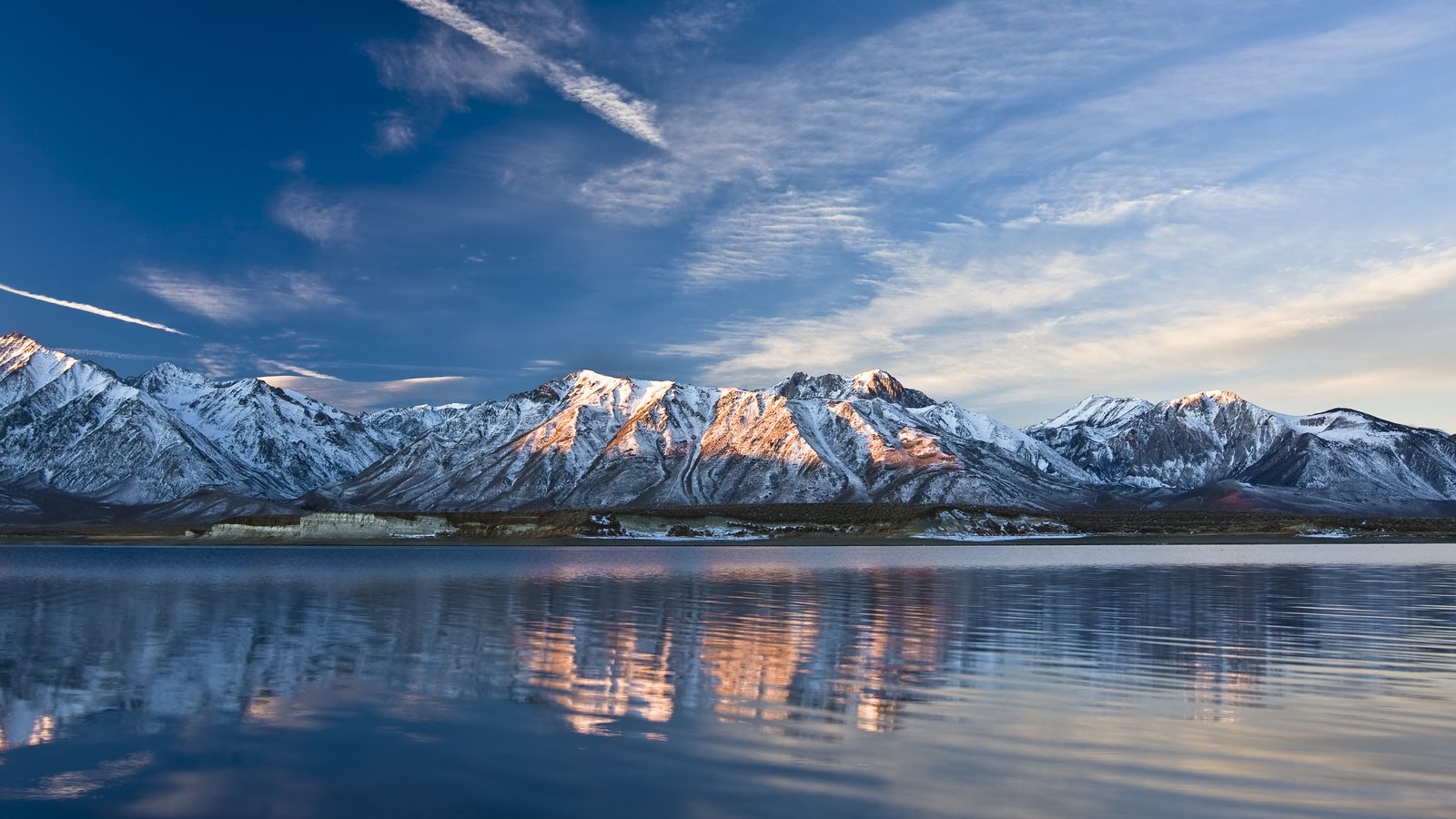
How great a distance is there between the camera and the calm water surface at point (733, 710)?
14797 mm

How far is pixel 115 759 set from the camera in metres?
16.9

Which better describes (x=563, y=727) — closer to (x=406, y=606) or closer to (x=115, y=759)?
(x=115, y=759)

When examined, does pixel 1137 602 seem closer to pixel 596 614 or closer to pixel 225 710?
pixel 596 614

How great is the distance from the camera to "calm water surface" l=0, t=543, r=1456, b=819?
48.5ft

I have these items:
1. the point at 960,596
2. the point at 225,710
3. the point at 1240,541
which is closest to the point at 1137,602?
the point at 960,596

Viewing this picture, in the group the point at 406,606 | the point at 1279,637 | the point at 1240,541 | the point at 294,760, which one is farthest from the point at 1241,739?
the point at 1240,541

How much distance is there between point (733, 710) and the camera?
21125 millimetres

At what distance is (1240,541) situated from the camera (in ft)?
578

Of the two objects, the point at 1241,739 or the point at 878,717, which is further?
the point at 878,717

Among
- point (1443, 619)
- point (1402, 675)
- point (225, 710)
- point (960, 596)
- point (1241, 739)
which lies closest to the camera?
point (1241, 739)

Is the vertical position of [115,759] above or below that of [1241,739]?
below

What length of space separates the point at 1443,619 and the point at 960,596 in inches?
788

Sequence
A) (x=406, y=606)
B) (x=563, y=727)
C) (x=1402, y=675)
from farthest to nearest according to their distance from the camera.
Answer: (x=406, y=606), (x=1402, y=675), (x=563, y=727)

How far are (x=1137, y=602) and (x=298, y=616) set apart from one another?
3715 cm
